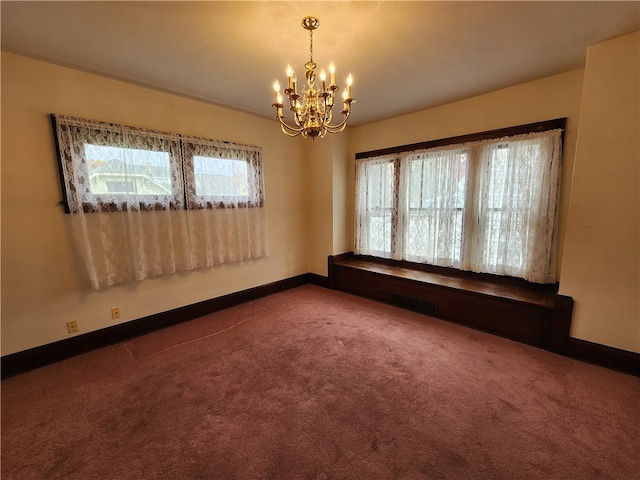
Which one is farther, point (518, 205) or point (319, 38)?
point (518, 205)

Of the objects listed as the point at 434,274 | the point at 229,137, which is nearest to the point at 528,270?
the point at 434,274

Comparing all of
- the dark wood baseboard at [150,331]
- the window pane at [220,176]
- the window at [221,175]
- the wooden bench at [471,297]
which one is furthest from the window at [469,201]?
the window pane at [220,176]

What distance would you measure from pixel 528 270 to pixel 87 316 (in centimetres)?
437

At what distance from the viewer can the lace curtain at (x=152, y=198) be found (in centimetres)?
231

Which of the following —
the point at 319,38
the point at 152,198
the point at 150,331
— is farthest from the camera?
the point at 150,331

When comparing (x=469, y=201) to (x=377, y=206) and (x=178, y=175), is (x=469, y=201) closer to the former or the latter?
(x=377, y=206)

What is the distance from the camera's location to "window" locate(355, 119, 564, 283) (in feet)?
8.52

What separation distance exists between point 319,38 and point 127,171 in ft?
6.93

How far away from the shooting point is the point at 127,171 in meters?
2.51

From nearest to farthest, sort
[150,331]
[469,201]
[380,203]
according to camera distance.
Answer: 1. [150,331]
2. [469,201]
3. [380,203]

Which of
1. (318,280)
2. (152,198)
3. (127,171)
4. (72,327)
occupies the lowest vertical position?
(318,280)

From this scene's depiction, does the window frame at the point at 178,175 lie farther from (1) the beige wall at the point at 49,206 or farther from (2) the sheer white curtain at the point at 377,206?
(2) the sheer white curtain at the point at 377,206

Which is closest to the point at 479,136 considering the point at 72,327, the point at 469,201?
the point at 469,201

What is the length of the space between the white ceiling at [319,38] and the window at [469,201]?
0.69m
